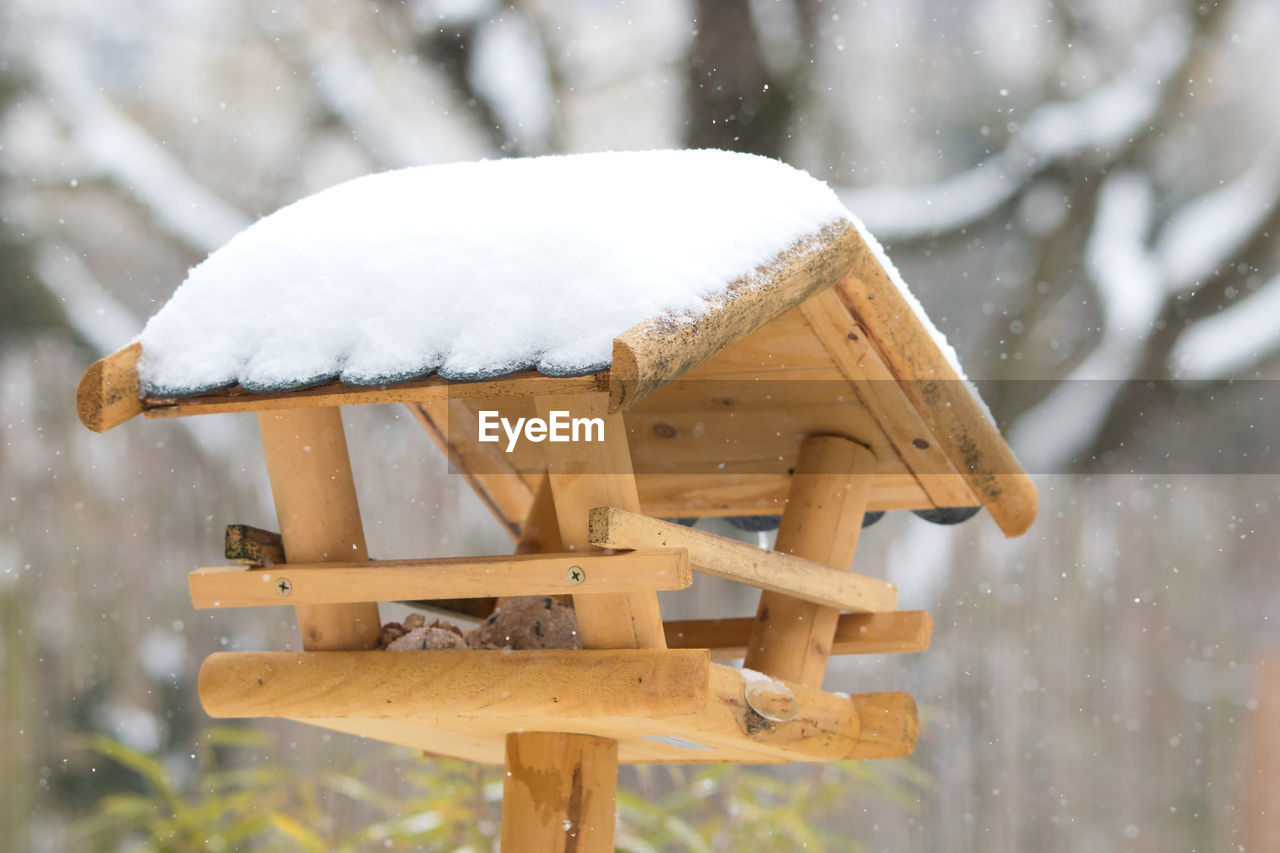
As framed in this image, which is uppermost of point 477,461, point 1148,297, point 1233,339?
point 1148,297

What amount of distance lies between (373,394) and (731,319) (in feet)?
0.89

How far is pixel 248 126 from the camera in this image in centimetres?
358

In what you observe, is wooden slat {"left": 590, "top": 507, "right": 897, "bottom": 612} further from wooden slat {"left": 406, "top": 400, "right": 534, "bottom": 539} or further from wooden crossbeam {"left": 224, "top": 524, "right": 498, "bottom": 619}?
wooden slat {"left": 406, "top": 400, "right": 534, "bottom": 539}

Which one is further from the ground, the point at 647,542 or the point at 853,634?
the point at 647,542

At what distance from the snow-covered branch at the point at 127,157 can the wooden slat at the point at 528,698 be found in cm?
251

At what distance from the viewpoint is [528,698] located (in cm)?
100

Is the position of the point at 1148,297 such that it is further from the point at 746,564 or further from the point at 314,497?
the point at 314,497

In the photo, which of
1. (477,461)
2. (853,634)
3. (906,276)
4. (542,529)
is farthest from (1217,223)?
(542,529)

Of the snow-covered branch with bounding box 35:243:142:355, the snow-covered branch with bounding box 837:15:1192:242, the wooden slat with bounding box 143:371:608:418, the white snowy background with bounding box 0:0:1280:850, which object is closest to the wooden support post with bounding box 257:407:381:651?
the wooden slat with bounding box 143:371:608:418

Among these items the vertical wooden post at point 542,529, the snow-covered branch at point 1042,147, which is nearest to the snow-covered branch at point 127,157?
the snow-covered branch at point 1042,147

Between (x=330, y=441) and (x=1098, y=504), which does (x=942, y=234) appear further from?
(x=330, y=441)

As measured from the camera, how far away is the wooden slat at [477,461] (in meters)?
1.57

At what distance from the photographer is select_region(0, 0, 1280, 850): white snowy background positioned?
9.93 ft

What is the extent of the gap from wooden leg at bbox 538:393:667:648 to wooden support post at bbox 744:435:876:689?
391 mm
